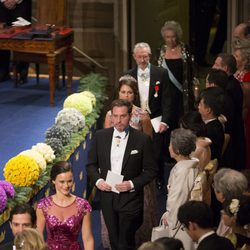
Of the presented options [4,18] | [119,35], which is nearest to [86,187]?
[4,18]

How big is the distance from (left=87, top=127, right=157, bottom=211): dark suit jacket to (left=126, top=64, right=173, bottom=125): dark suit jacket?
5.91ft

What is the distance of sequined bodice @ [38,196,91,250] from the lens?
700 cm

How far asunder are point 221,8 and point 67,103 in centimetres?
485

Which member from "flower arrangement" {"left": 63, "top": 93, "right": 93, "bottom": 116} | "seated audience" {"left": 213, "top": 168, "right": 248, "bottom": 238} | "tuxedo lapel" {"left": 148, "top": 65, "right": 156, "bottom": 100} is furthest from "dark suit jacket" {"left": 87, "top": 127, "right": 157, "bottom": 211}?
"tuxedo lapel" {"left": 148, "top": 65, "right": 156, "bottom": 100}

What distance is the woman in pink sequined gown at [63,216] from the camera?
7.00m

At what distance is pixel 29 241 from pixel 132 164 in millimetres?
2163

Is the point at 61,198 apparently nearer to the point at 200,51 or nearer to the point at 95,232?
the point at 95,232

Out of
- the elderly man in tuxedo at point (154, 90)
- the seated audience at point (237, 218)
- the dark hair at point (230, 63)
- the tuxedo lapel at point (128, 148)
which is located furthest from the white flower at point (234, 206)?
the elderly man in tuxedo at point (154, 90)

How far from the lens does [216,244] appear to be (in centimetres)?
605

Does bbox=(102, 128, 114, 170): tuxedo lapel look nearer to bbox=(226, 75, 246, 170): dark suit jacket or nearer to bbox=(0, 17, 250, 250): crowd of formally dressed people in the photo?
bbox=(0, 17, 250, 250): crowd of formally dressed people

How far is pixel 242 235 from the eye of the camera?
6.43m

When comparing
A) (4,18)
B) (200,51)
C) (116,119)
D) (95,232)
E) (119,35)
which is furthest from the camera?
(200,51)

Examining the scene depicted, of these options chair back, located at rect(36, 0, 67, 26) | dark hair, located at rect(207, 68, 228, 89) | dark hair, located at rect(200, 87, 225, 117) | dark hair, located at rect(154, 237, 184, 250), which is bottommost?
dark hair, located at rect(154, 237, 184, 250)

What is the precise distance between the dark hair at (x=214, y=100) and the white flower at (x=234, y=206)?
1470 mm
